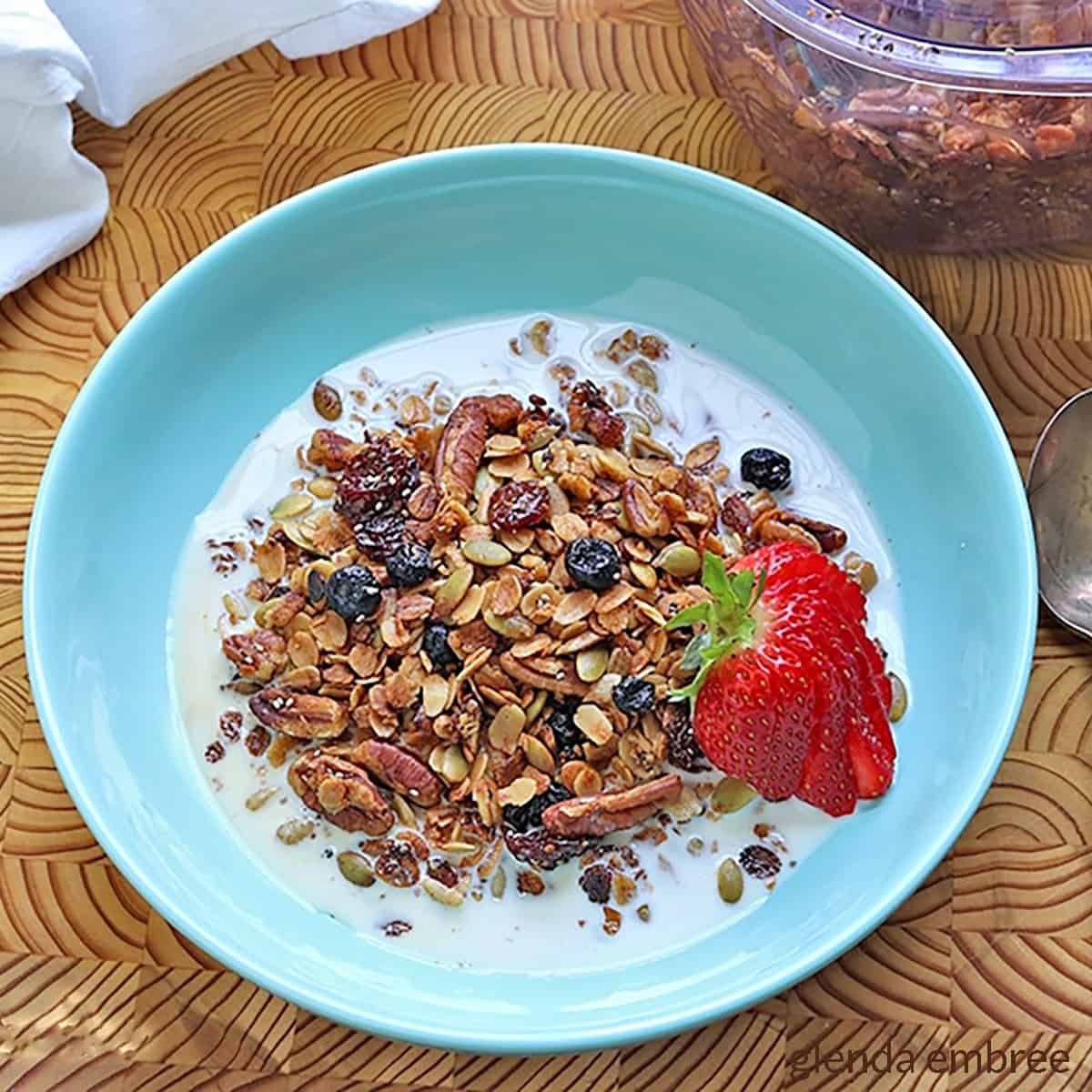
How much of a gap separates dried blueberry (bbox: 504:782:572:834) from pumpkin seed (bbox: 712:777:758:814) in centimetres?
10

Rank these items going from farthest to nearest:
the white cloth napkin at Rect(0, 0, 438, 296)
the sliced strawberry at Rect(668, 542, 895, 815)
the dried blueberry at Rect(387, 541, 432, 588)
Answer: the white cloth napkin at Rect(0, 0, 438, 296) → the dried blueberry at Rect(387, 541, 432, 588) → the sliced strawberry at Rect(668, 542, 895, 815)

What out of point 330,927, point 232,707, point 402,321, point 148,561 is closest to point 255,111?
point 402,321

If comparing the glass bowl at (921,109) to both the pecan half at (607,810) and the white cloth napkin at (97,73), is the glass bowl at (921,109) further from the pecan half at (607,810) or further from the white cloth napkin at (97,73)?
the pecan half at (607,810)

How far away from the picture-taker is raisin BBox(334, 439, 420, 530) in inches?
39.5

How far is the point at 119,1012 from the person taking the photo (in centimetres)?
97

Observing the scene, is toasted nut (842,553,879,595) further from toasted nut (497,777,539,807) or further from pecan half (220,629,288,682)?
pecan half (220,629,288,682)

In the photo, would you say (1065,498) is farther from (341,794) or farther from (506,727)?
(341,794)

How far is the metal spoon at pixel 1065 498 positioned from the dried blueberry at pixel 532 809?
390 mm

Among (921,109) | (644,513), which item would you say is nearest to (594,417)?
(644,513)

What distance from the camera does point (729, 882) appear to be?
95cm

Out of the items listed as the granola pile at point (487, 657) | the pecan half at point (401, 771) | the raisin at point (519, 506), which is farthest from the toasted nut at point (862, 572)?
the pecan half at point (401, 771)

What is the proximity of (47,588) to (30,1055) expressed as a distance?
310 mm

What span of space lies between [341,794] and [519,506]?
0.22 metres

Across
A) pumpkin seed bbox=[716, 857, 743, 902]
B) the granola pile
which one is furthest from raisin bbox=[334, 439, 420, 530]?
pumpkin seed bbox=[716, 857, 743, 902]
